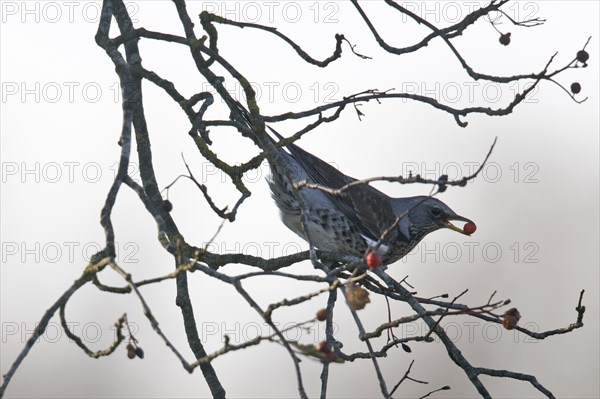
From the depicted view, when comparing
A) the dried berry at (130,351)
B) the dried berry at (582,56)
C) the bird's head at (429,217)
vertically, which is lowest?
the dried berry at (130,351)

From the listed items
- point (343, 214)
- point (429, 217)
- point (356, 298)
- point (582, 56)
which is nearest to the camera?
point (356, 298)

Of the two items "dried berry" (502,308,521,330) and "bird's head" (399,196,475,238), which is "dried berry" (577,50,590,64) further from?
"bird's head" (399,196,475,238)

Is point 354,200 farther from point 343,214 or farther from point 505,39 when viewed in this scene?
point 505,39

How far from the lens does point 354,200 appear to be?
7.75m

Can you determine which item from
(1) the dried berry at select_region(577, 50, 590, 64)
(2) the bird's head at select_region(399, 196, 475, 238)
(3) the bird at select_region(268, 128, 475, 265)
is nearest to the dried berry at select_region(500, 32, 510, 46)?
(1) the dried berry at select_region(577, 50, 590, 64)

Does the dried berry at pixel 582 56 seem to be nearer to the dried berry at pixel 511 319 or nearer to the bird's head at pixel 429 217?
the dried berry at pixel 511 319

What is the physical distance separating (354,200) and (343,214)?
37 cm

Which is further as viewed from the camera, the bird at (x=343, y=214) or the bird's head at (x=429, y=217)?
the bird's head at (x=429, y=217)

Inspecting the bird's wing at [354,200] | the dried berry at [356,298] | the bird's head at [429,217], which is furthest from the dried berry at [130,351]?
the bird's head at [429,217]

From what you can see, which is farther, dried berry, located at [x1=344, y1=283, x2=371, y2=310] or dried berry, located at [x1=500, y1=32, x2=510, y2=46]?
dried berry, located at [x1=500, y1=32, x2=510, y2=46]

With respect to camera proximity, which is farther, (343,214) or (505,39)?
(343,214)

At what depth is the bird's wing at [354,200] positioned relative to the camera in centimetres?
725

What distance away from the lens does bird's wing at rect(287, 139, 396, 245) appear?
725 cm

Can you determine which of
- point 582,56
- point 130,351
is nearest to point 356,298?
point 130,351
